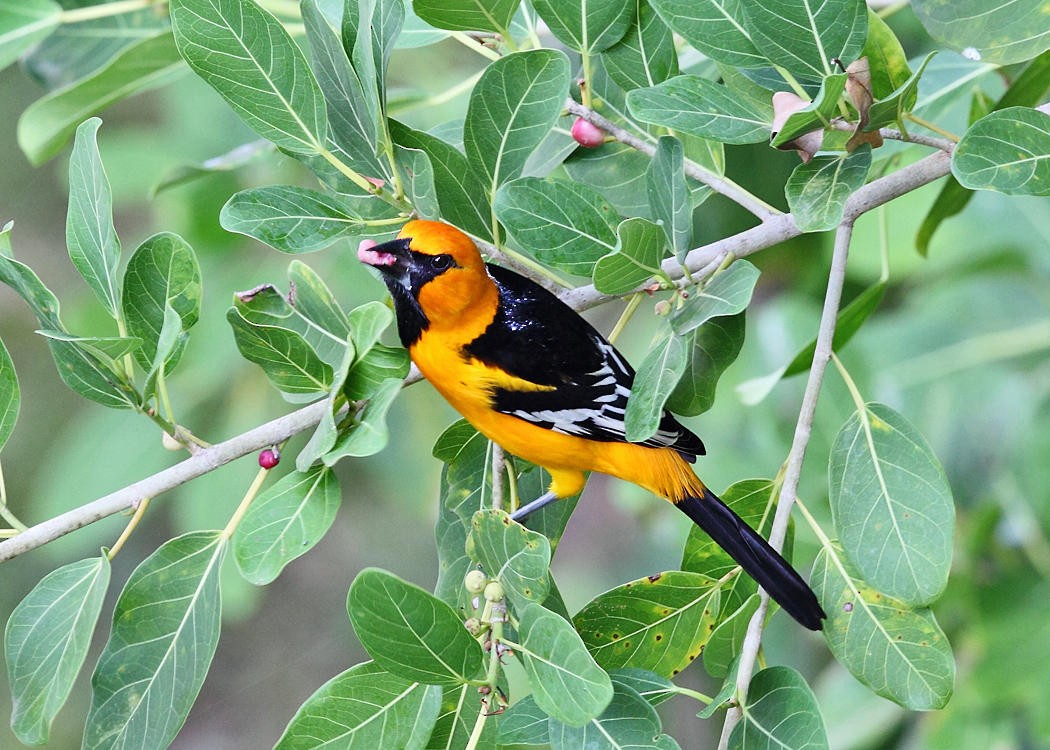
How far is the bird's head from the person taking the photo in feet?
5.90

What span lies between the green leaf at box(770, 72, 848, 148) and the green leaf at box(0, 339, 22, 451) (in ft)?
4.00

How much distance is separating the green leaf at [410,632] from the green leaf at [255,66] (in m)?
0.68

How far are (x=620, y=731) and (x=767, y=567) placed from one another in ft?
1.35

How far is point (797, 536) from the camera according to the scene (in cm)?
255

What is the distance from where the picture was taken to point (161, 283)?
1.62 metres

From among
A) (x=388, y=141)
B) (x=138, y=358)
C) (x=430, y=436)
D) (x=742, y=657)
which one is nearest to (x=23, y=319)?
(x=430, y=436)

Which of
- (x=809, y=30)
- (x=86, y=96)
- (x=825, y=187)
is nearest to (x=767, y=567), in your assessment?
(x=825, y=187)

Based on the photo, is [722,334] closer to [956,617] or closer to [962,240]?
[956,617]

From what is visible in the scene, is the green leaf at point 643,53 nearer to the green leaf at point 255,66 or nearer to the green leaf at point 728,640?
the green leaf at point 255,66

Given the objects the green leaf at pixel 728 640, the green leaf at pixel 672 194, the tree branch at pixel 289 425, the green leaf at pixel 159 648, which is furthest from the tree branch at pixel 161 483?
the green leaf at pixel 728 640

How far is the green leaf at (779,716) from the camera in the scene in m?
1.39

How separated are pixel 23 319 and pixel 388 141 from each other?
11.8ft

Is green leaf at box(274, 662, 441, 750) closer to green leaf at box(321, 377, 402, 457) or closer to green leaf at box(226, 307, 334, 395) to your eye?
green leaf at box(321, 377, 402, 457)

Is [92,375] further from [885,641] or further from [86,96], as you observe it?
[885,641]
